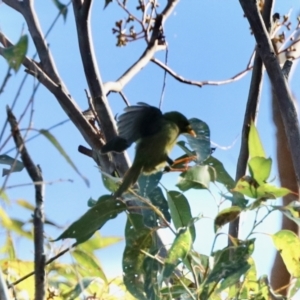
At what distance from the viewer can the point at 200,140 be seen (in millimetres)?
890

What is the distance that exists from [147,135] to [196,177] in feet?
0.62

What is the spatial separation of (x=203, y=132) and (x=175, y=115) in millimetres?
127

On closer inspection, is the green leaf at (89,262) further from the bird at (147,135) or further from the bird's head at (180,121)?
the bird's head at (180,121)

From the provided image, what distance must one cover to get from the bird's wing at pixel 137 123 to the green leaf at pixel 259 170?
0.22 m

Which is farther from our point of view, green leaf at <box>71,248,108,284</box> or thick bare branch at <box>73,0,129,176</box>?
thick bare branch at <box>73,0,129,176</box>

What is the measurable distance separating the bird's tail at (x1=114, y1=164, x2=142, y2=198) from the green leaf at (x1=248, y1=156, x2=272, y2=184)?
0.61 ft

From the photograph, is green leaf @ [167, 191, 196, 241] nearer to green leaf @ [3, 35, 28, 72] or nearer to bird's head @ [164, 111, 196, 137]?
bird's head @ [164, 111, 196, 137]

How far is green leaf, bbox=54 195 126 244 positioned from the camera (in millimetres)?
822

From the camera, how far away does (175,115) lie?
1.05 metres

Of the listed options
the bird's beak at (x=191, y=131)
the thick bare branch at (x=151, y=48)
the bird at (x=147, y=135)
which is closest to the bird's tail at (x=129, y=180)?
the bird at (x=147, y=135)

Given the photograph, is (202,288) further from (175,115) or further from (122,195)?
(175,115)

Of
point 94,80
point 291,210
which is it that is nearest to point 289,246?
point 291,210

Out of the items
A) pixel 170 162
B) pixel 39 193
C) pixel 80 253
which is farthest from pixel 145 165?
pixel 39 193

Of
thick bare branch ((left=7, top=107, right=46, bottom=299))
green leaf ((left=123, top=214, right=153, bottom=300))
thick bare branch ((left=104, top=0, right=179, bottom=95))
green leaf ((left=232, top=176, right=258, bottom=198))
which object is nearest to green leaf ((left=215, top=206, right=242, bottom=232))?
green leaf ((left=232, top=176, right=258, bottom=198))
